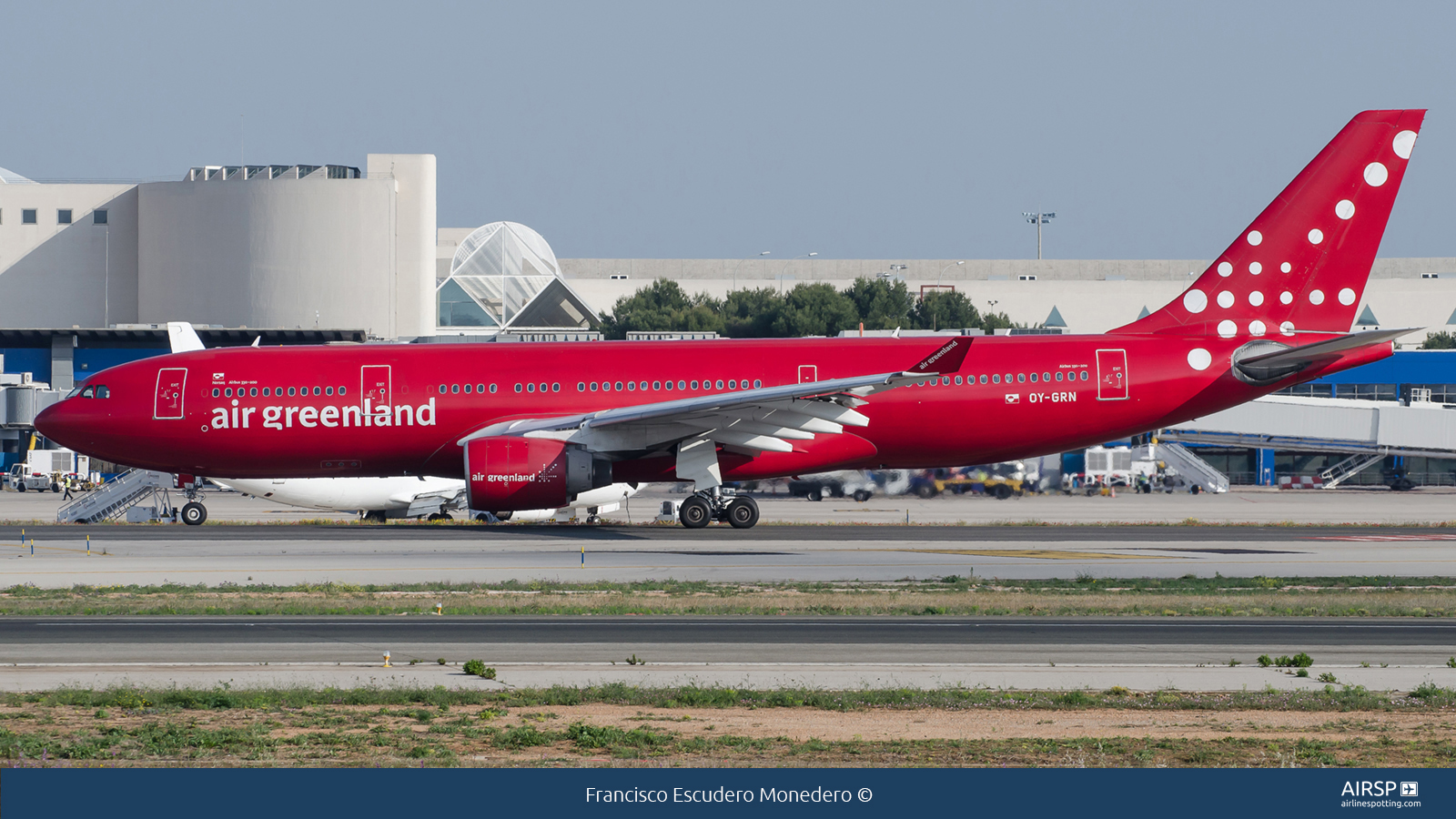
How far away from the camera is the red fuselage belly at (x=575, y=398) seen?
34625 millimetres

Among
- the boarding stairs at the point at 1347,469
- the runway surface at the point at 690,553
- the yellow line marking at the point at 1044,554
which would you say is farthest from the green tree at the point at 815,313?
the yellow line marking at the point at 1044,554

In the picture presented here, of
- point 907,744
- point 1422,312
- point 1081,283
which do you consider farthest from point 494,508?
point 1422,312

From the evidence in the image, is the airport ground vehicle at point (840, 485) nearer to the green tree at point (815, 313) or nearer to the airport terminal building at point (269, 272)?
the airport terminal building at point (269, 272)

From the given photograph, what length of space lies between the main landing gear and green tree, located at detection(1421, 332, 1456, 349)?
93.6 m

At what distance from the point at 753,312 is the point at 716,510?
3563 inches

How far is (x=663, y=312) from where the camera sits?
125 metres

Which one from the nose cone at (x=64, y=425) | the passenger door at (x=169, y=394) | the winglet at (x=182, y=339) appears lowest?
the nose cone at (x=64, y=425)

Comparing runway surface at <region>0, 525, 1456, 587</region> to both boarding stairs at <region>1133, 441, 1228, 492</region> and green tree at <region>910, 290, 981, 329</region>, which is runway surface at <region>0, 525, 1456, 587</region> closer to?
boarding stairs at <region>1133, 441, 1228, 492</region>

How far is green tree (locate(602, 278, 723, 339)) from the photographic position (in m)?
122

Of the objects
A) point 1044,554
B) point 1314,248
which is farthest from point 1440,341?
point 1044,554

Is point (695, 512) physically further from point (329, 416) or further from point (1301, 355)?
point (1301, 355)

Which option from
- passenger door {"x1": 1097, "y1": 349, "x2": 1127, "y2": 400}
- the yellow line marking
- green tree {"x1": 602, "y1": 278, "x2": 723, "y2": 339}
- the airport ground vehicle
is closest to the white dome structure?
green tree {"x1": 602, "y1": 278, "x2": 723, "y2": 339}

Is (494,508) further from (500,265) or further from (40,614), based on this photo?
(500,265)

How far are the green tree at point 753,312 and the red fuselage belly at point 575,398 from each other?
277 feet
